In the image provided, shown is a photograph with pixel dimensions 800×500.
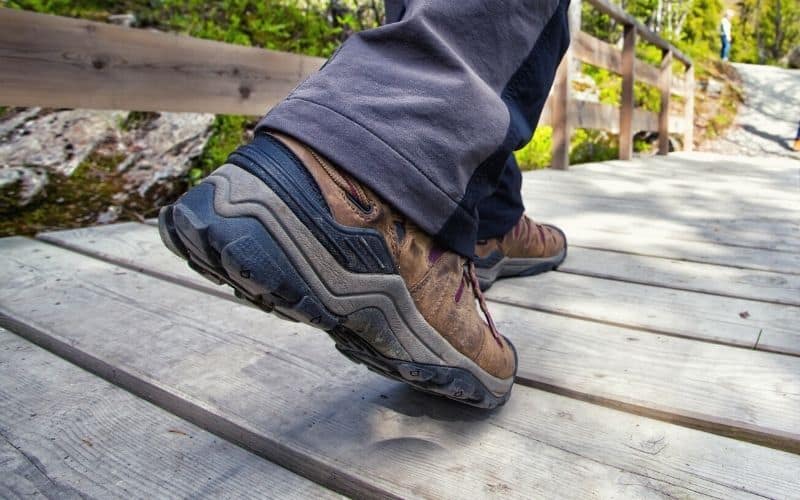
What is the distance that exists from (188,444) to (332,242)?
31cm

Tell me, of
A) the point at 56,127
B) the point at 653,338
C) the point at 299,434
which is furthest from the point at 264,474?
the point at 56,127

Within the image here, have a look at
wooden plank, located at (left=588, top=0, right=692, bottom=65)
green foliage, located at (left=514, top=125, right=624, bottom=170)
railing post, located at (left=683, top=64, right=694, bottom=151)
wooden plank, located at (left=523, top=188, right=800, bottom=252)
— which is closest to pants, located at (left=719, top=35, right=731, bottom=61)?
railing post, located at (left=683, top=64, right=694, bottom=151)

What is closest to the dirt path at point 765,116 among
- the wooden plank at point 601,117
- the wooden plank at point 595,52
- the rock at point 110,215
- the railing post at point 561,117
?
the wooden plank at point 601,117

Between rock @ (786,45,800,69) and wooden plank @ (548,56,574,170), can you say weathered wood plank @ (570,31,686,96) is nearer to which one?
wooden plank @ (548,56,574,170)

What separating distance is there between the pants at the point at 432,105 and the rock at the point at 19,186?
195cm

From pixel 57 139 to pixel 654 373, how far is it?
2.62m

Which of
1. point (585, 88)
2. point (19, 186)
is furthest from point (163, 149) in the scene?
point (585, 88)

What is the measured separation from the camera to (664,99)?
590 centimetres

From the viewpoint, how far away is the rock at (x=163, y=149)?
104 inches

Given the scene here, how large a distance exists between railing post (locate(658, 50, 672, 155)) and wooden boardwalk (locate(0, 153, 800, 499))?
16.1ft

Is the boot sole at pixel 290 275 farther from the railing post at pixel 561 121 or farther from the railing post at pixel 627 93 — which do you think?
the railing post at pixel 627 93

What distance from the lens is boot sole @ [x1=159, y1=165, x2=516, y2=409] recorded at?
0.52 metres

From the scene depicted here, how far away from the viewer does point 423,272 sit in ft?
2.18

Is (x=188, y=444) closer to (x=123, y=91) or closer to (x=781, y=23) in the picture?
(x=123, y=91)
